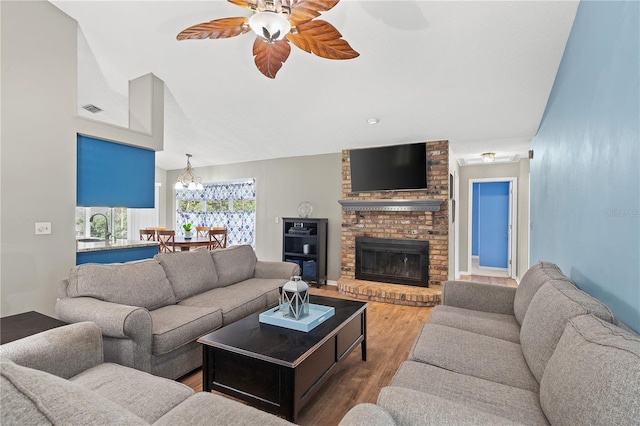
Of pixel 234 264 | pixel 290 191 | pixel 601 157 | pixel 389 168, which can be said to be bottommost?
pixel 234 264

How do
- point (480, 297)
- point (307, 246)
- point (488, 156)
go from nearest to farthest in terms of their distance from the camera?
point (480, 297), point (488, 156), point (307, 246)

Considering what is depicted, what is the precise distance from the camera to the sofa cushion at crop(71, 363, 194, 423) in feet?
4.25

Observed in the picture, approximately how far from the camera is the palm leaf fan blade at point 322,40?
183 centimetres

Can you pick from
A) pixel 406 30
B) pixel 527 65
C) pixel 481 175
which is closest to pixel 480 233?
pixel 481 175

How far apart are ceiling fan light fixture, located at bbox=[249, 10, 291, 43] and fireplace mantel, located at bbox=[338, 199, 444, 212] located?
10.9 ft

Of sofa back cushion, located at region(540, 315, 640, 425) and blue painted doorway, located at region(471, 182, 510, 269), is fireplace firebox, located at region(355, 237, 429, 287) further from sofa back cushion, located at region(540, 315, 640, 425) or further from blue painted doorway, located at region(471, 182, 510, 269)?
sofa back cushion, located at region(540, 315, 640, 425)

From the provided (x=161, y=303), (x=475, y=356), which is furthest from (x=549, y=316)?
(x=161, y=303)

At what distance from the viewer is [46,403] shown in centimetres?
61

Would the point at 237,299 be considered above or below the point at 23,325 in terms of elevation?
below

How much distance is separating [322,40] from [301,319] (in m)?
1.87

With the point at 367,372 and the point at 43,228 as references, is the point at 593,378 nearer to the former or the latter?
the point at 367,372

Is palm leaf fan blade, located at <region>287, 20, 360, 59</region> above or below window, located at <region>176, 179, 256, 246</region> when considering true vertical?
above

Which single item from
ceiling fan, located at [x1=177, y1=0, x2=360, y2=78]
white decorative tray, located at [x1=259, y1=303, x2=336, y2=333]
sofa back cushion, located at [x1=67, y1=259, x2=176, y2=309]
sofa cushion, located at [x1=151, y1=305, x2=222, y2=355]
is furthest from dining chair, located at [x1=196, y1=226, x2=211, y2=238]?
ceiling fan, located at [x1=177, y1=0, x2=360, y2=78]

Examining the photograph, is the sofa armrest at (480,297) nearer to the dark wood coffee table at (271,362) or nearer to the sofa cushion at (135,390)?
the dark wood coffee table at (271,362)
